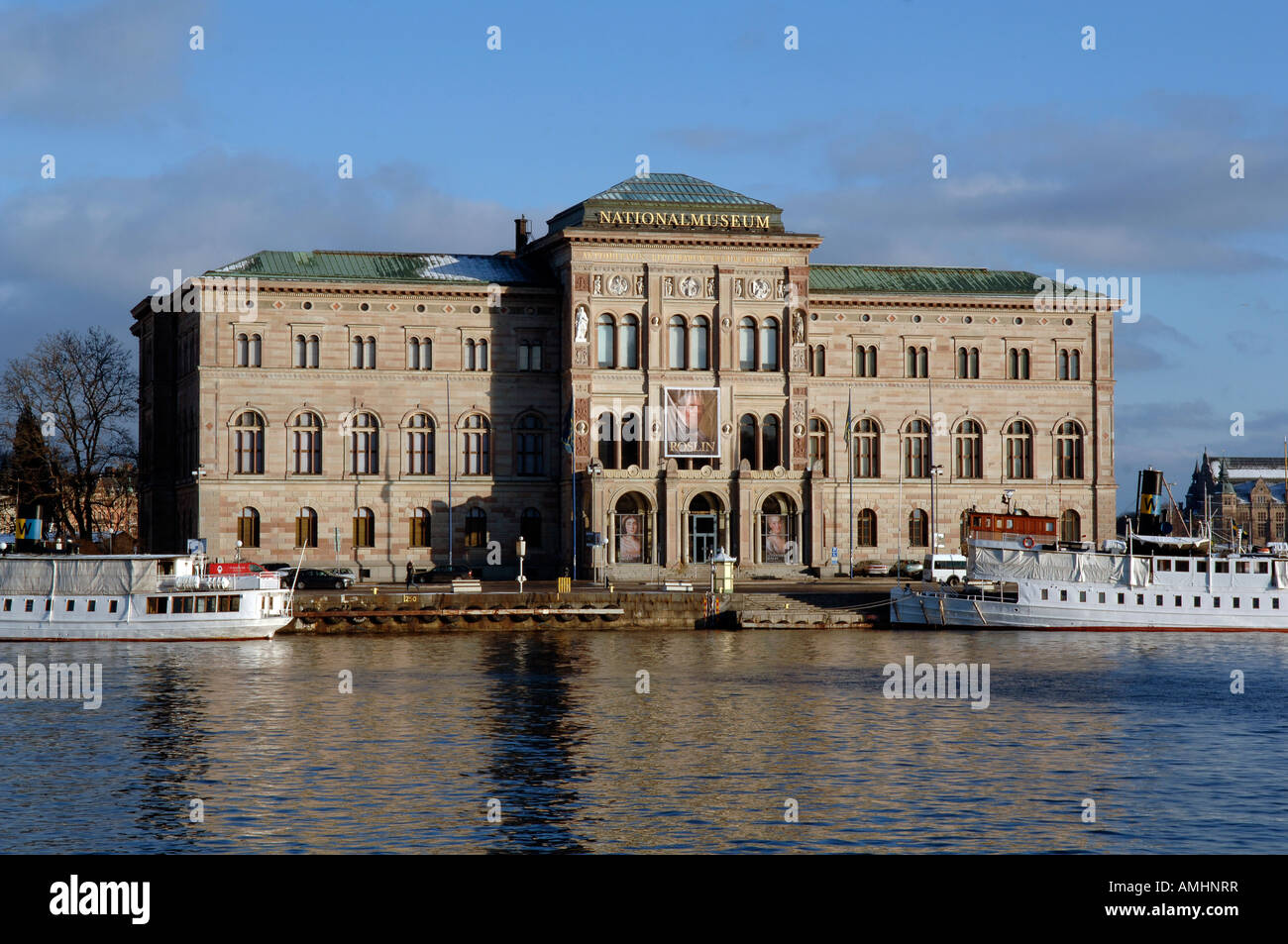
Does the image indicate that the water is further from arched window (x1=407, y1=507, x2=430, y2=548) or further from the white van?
arched window (x1=407, y1=507, x2=430, y2=548)

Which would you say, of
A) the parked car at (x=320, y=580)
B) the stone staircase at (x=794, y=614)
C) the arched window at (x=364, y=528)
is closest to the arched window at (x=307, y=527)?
the arched window at (x=364, y=528)

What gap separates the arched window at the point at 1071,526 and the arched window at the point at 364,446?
4901 cm

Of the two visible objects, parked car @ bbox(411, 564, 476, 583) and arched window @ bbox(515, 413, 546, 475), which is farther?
arched window @ bbox(515, 413, 546, 475)

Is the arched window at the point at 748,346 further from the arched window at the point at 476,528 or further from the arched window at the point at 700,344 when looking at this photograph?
the arched window at the point at 476,528

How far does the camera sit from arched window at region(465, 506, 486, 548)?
109250 mm

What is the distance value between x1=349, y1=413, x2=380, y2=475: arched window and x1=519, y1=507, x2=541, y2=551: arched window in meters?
10.3

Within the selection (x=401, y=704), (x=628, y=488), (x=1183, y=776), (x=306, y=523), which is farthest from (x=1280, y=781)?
(x=306, y=523)

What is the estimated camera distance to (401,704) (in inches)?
2111

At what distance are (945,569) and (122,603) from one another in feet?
159

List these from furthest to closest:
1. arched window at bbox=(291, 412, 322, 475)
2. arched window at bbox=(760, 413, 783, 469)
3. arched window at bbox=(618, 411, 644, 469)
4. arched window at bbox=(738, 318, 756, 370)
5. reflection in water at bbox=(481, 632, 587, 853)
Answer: arched window at bbox=(760, 413, 783, 469)
arched window at bbox=(738, 318, 756, 370)
arched window at bbox=(291, 412, 322, 475)
arched window at bbox=(618, 411, 644, 469)
reflection in water at bbox=(481, 632, 587, 853)

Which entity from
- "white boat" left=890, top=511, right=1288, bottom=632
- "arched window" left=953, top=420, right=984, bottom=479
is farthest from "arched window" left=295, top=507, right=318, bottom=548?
"arched window" left=953, top=420, right=984, bottom=479

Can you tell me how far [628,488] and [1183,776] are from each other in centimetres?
6658
